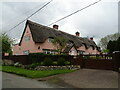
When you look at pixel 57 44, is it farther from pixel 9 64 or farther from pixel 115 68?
pixel 115 68

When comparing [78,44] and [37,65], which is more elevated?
[78,44]

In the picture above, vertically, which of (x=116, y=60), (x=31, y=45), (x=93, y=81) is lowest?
(x=93, y=81)

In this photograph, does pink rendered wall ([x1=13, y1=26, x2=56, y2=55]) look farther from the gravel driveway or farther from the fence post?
the gravel driveway

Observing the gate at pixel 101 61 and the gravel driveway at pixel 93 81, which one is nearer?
the gravel driveway at pixel 93 81

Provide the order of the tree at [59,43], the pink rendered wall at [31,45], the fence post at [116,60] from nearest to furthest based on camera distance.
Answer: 1. the fence post at [116,60]
2. the tree at [59,43]
3. the pink rendered wall at [31,45]

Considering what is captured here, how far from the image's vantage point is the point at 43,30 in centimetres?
3091

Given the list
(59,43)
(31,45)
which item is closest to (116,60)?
(59,43)

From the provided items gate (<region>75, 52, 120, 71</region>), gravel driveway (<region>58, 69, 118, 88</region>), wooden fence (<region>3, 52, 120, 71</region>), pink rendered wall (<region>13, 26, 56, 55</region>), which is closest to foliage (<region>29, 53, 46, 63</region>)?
wooden fence (<region>3, 52, 120, 71</region>)

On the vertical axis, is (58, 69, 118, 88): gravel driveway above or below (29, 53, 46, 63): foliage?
below

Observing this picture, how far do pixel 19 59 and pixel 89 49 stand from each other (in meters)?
27.7

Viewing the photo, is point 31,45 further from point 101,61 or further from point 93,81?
point 93,81

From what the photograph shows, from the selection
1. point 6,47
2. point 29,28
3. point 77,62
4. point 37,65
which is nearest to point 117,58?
point 77,62

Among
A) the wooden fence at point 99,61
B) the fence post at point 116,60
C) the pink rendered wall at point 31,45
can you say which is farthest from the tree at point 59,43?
the fence post at point 116,60

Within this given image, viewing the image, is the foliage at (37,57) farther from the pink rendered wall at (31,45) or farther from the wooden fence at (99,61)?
the pink rendered wall at (31,45)
